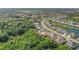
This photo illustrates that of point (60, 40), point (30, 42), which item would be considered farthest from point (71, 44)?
point (30, 42)

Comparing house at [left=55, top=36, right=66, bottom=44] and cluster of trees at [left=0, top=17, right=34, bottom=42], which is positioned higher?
cluster of trees at [left=0, top=17, right=34, bottom=42]

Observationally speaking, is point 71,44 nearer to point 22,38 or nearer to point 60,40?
point 60,40

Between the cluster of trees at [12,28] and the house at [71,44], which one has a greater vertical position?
the cluster of trees at [12,28]

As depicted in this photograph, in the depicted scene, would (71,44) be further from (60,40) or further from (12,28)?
(12,28)

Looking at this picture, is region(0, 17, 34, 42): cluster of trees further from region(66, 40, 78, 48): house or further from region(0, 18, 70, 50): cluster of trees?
region(66, 40, 78, 48): house

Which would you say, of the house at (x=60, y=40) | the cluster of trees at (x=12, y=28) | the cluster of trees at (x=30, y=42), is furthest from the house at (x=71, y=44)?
the cluster of trees at (x=12, y=28)

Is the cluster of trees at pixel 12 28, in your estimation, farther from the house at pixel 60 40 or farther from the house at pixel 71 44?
the house at pixel 71 44

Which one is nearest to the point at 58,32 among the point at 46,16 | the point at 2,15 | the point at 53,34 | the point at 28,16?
the point at 53,34

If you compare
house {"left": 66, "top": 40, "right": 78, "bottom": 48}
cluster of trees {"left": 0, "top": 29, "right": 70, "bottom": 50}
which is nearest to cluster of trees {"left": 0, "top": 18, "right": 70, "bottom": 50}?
cluster of trees {"left": 0, "top": 29, "right": 70, "bottom": 50}

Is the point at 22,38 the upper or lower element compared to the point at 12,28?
lower

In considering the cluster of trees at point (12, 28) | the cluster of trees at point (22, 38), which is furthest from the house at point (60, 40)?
the cluster of trees at point (12, 28)

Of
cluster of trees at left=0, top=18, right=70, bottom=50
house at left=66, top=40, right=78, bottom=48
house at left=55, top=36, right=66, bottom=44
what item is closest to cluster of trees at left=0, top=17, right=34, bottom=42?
cluster of trees at left=0, top=18, right=70, bottom=50

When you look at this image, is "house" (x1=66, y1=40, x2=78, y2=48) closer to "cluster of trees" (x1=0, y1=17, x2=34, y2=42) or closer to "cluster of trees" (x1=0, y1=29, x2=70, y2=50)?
"cluster of trees" (x1=0, y1=29, x2=70, y2=50)
